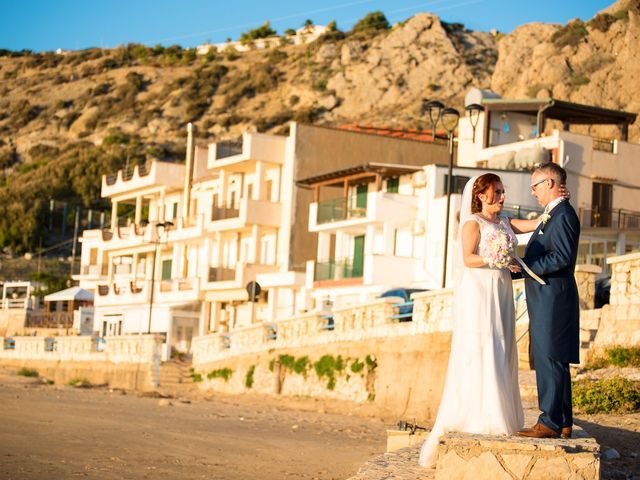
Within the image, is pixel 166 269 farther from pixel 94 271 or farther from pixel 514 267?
pixel 514 267

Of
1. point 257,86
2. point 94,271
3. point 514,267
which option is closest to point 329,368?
point 514,267

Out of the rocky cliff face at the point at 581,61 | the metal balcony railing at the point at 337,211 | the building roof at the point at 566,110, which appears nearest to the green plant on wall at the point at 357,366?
the metal balcony railing at the point at 337,211

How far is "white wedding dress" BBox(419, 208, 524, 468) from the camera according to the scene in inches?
332

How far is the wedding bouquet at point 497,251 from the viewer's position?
8.44 metres

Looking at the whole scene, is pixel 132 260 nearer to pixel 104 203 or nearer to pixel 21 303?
pixel 21 303

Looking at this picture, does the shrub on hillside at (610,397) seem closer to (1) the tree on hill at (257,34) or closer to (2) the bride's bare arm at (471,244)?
(2) the bride's bare arm at (471,244)

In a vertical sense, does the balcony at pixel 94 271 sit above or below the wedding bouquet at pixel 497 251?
above

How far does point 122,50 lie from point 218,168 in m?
111

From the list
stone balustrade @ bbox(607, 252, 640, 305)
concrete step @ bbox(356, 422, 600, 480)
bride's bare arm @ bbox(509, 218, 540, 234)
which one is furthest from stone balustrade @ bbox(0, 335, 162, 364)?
concrete step @ bbox(356, 422, 600, 480)

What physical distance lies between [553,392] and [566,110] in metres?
39.9

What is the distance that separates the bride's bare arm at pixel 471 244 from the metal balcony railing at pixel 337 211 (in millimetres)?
35523

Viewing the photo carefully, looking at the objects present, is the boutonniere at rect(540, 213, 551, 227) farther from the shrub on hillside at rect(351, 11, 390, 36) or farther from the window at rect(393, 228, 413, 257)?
the shrub on hillside at rect(351, 11, 390, 36)

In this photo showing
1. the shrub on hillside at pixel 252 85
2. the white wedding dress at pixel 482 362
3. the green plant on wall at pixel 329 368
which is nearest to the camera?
the white wedding dress at pixel 482 362

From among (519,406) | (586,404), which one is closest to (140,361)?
(586,404)
